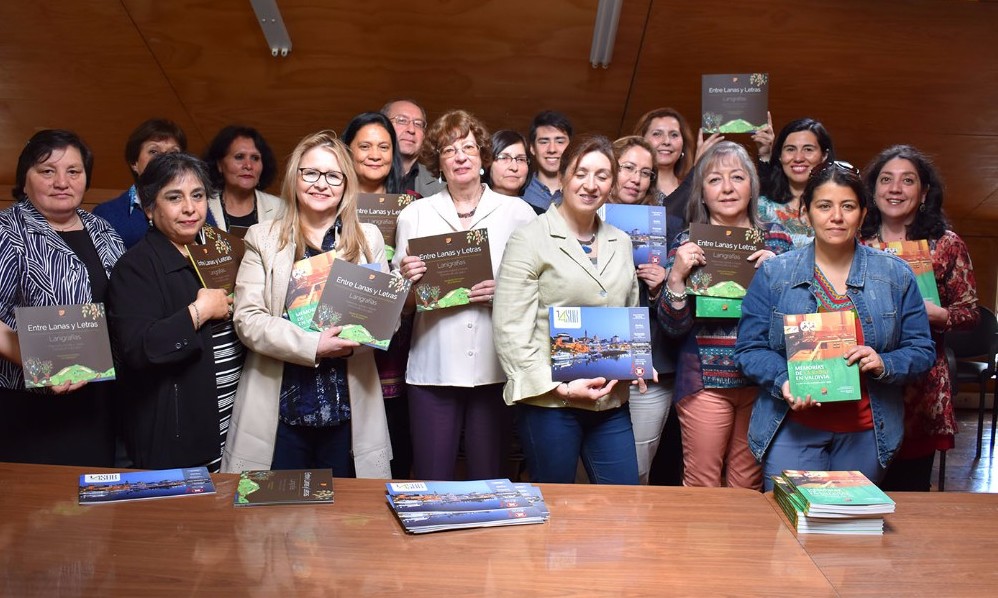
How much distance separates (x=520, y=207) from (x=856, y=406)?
4.35 feet

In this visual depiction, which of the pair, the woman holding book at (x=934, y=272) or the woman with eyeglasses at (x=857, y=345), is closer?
the woman with eyeglasses at (x=857, y=345)

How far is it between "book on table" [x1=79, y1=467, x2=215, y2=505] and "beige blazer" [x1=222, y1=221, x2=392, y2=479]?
513 millimetres

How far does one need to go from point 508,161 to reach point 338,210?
0.92 metres

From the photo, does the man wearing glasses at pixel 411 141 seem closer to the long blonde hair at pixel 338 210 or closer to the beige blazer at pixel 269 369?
the long blonde hair at pixel 338 210

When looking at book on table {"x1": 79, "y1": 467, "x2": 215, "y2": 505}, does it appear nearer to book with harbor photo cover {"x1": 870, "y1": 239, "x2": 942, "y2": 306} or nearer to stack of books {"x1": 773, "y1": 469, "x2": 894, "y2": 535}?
stack of books {"x1": 773, "y1": 469, "x2": 894, "y2": 535}

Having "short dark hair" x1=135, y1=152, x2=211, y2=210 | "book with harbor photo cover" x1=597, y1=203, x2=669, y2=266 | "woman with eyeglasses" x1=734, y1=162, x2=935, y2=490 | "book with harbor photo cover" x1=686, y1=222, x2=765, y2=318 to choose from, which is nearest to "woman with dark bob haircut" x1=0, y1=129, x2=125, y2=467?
"short dark hair" x1=135, y1=152, x2=211, y2=210

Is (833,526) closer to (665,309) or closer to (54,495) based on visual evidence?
(665,309)

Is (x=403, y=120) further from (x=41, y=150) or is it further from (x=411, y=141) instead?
(x=41, y=150)

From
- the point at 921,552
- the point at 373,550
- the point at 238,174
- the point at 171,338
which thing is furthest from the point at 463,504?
the point at 238,174

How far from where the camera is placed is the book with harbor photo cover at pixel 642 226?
330 centimetres

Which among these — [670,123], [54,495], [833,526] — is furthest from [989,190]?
[54,495]

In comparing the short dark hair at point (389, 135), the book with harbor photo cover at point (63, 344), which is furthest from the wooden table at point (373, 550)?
the short dark hair at point (389, 135)

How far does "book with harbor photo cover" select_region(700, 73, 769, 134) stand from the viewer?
390 centimetres

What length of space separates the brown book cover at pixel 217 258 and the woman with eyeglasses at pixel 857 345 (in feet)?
5.47
